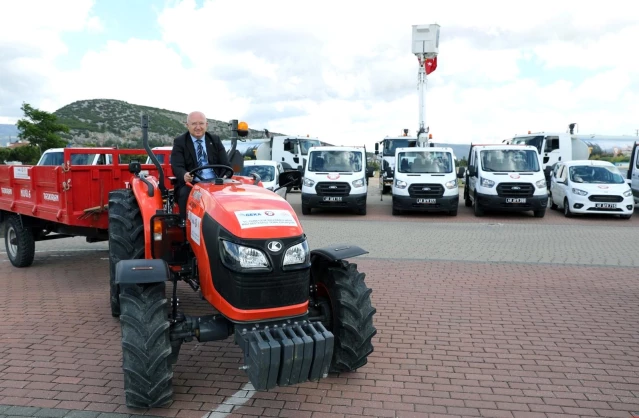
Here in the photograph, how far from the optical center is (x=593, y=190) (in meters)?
16.4

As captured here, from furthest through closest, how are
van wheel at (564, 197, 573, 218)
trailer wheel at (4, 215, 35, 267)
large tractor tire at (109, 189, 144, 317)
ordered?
van wheel at (564, 197, 573, 218)
trailer wheel at (4, 215, 35, 267)
large tractor tire at (109, 189, 144, 317)

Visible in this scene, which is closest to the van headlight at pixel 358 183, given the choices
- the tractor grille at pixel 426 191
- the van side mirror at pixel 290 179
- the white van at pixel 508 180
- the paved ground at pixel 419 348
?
the tractor grille at pixel 426 191

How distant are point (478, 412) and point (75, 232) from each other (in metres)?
6.40

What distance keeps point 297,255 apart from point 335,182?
43.4 feet

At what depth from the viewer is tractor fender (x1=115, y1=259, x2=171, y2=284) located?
4.05 m

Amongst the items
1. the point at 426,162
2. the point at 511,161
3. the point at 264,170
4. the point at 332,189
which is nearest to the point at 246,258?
the point at 332,189

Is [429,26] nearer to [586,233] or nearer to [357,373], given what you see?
[586,233]

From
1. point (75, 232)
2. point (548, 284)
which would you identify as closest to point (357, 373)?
point (548, 284)

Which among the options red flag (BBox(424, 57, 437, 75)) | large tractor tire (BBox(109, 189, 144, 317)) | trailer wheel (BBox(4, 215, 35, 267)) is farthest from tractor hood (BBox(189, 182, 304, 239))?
red flag (BBox(424, 57, 437, 75))

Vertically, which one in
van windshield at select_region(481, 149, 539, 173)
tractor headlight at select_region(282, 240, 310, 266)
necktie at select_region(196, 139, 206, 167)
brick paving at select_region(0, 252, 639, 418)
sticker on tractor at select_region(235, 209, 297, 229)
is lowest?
brick paving at select_region(0, 252, 639, 418)

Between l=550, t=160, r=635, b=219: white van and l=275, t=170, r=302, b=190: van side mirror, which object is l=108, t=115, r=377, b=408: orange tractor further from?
l=550, t=160, r=635, b=219: white van

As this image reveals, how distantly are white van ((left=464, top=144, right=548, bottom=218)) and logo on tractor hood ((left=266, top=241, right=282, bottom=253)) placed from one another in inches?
536

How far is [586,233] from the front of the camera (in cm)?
1359

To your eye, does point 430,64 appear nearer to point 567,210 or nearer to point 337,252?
point 567,210
